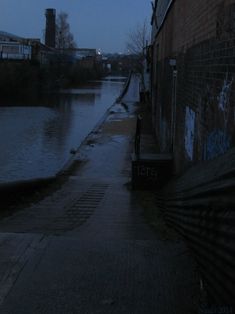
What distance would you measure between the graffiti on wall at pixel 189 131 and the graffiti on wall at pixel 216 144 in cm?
204

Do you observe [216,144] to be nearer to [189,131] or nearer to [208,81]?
[208,81]

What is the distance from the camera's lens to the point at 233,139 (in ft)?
17.2

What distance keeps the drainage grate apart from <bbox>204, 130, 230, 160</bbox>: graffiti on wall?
2.01 meters

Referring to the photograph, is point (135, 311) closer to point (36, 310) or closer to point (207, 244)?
point (36, 310)

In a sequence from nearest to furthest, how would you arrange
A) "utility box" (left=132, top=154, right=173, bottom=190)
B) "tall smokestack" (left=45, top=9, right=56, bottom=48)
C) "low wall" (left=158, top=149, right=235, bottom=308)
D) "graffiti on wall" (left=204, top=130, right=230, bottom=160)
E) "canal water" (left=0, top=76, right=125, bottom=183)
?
"low wall" (left=158, top=149, right=235, bottom=308), "graffiti on wall" (left=204, top=130, right=230, bottom=160), "utility box" (left=132, top=154, right=173, bottom=190), "canal water" (left=0, top=76, right=125, bottom=183), "tall smokestack" (left=45, top=9, right=56, bottom=48)

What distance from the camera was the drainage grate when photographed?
330 inches

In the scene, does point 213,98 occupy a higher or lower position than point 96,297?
higher

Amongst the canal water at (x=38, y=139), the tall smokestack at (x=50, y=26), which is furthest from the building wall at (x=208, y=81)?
the tall smokestack at (x=50, y=26)

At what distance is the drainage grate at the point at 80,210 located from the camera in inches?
330

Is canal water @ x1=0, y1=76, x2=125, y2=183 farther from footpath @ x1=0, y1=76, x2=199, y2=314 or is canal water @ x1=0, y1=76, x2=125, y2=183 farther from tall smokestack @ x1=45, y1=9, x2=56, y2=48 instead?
tall smokestack @ x1=45, y1=9, x2=56, y2=48

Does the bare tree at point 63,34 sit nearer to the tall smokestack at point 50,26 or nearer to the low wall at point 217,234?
the tall smokestack at point 50,26

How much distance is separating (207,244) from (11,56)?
389ft

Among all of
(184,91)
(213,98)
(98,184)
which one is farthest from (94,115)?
(213,98)

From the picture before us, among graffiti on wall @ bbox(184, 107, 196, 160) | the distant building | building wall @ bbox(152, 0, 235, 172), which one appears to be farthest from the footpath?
the distant building
